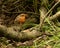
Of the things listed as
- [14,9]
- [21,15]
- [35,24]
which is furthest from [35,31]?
[14,9]

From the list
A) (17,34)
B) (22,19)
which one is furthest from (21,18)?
(17,34)

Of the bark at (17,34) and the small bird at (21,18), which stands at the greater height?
the small bird at (21,18)

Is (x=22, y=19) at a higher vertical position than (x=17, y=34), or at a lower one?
higher

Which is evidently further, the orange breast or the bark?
the orange breast

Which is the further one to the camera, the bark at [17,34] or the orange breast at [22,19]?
the orange breast at [22,19]

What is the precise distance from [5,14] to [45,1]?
0.54m

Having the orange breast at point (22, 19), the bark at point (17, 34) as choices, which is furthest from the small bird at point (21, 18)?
the bark at point (17, 34)

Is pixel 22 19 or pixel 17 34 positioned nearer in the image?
pixel 17 34

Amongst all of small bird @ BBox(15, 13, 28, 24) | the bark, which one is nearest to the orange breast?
small bird @ BBox(15, 13, 28, 24)

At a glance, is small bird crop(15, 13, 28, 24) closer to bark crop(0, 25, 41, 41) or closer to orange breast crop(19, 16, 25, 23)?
orange breast crop(19, 16, 25, 23)

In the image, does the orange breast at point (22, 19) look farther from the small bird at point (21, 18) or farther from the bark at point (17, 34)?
the bark at point (17, 34)

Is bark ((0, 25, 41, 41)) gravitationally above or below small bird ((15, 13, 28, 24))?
below

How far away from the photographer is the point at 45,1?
7.98 ft

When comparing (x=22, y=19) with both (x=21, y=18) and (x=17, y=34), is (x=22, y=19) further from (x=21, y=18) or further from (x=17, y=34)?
(x=17, y=34)
